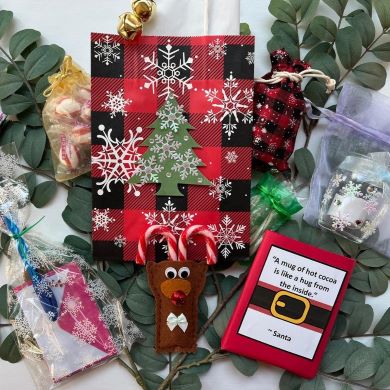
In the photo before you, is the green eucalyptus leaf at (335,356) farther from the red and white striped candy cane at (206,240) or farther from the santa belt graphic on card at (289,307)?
the red and white striped candy cane at (206,240)

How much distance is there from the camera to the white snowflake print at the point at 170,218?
42.0 inches

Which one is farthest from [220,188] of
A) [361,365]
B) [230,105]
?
[361,365]

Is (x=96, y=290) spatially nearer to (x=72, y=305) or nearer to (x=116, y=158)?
(x=72, y=305)

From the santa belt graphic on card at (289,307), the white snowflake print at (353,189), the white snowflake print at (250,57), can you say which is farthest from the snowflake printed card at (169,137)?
the white snowflake print at (353,189)

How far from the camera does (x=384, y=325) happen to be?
1091mm

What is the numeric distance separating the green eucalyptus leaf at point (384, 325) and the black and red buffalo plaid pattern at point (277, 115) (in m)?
0.42

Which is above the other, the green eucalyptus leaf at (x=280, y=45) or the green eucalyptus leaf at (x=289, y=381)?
the green eucalyptus leaf at (x=280, y=45)

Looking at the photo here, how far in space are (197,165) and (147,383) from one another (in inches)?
19.9

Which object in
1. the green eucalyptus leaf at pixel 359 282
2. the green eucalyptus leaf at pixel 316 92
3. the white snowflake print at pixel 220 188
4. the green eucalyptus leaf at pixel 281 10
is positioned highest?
the green eucalyptus leaf at pixel 281 10

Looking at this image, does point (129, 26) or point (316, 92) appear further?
point (316, 92)

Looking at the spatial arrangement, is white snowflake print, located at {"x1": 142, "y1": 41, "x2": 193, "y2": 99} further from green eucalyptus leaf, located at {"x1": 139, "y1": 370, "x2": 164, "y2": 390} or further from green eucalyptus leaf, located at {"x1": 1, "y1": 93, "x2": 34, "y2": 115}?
green eucalyptus leaf, located at {"x1": 139, "y1": 370, "x2": 164, "y2": 390}

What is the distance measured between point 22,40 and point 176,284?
0.65 metres

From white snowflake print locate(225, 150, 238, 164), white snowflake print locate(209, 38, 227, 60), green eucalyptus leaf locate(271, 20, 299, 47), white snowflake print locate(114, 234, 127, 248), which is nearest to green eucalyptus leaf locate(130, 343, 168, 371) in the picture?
white snowflake print locate(114, 234, 127, 248)

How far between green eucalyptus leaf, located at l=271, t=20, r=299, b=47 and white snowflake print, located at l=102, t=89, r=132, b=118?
38 cm
